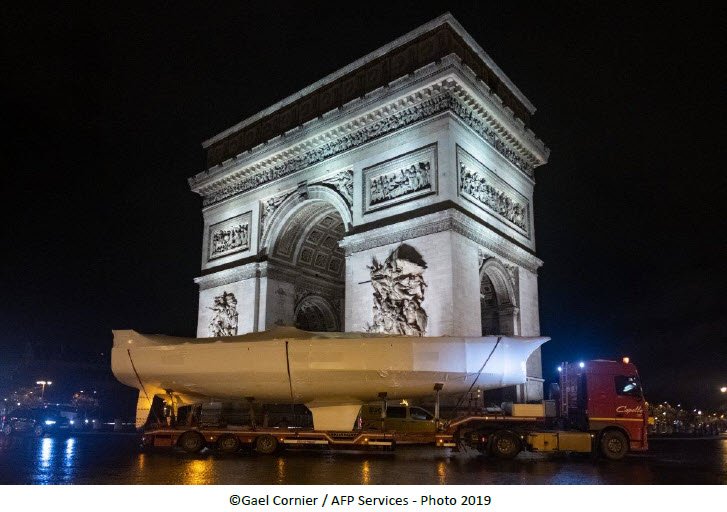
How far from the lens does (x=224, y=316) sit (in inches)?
1149

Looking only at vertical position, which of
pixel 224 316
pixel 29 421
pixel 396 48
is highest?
pixel 396 48

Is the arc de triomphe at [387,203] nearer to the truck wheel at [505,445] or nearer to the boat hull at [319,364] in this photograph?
the boat hull at [319,364]

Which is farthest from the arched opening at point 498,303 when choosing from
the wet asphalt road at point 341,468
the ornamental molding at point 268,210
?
the ornamental molding at point 268,210

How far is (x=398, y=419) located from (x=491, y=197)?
10.8 m

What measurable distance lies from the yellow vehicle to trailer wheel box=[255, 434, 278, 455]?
9.39 feet

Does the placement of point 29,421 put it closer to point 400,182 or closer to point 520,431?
point 400,182

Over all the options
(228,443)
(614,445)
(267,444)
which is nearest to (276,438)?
(267,444)

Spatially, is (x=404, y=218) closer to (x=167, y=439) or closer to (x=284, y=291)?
(x=284, y=291)

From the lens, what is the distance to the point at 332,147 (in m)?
27.1

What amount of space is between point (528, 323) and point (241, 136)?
54.3ft

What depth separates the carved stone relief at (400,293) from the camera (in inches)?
860

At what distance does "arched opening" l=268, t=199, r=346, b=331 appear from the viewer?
28547mm

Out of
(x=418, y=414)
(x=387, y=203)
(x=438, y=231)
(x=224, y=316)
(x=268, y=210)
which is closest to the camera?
(x=418, y=414)

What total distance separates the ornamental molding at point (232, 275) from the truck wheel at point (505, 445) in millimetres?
15671
